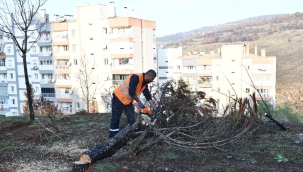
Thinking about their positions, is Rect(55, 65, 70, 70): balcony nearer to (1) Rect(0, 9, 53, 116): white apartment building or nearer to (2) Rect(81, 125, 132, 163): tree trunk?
(1) Rect(0, 9, 53, 116): white apartment building

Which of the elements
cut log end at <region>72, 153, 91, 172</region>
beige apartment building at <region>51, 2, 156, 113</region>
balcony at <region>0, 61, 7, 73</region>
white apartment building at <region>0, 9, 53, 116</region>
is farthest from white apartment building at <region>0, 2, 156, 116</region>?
cut log end at <region>72, 153, 91, 172</region>

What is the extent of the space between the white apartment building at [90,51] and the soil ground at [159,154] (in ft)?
67.0

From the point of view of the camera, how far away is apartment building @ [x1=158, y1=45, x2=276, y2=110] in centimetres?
2953

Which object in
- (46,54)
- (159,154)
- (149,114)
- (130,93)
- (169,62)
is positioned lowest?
(159,154)

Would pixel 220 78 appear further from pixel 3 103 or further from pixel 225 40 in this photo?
pixel 225 40

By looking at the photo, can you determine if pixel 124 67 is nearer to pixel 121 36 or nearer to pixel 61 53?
pixel 121 36

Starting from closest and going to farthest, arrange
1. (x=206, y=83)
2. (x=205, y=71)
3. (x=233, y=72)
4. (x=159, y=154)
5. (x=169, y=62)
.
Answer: (x=159, y=154)
(x=233, y=72)
(x=206, y=83)
(x=205, y=71)
(x=169, y=62)

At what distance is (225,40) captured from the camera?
2830 inches

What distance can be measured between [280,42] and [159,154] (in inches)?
2612

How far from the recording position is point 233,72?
31.8 m

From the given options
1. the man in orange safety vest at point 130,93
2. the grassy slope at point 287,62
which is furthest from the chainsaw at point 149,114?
the grassy slope at point 287,62

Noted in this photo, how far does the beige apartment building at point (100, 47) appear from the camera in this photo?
2631 cm

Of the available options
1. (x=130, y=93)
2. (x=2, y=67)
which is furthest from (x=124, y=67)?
(x=130, y=93)

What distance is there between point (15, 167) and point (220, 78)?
29297mm
